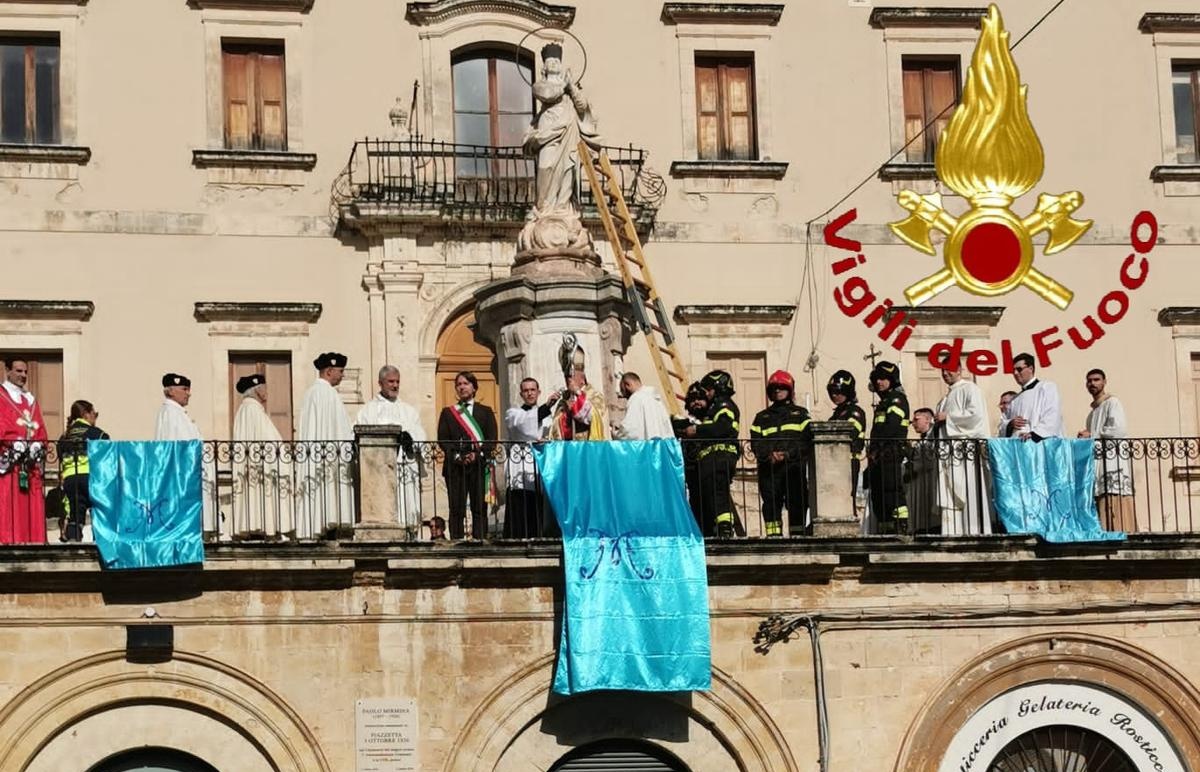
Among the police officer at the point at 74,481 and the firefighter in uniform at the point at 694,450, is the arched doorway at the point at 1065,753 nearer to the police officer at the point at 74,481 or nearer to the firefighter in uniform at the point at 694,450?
the firefighter in uniform at the point at 694,450

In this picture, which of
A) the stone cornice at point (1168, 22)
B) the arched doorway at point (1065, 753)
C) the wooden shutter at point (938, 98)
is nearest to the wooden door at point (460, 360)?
the wooden shutter at point (938, 98)

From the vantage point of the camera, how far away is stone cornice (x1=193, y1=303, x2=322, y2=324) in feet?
118

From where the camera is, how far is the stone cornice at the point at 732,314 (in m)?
36.8

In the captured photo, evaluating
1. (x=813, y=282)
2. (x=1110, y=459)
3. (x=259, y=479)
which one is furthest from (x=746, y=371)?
(x=259, y=479)

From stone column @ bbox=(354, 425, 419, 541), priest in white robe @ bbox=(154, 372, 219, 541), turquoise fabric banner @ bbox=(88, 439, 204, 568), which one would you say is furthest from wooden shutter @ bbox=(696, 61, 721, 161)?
turquoise fabric banner @ bbox=(88, 439, 204, 568)

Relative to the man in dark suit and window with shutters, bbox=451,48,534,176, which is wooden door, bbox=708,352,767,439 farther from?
the man in dark suit

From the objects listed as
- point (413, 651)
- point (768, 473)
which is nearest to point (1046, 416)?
point (768, 473)

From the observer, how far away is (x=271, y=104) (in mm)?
36750

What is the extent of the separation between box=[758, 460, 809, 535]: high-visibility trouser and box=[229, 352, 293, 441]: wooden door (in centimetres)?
817

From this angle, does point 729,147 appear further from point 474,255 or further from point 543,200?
point 543,200

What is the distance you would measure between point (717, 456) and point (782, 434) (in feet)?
2.51

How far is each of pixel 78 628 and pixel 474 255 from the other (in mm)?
9718

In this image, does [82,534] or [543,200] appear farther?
[543,200]

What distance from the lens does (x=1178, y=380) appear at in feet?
123
